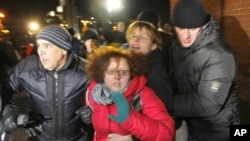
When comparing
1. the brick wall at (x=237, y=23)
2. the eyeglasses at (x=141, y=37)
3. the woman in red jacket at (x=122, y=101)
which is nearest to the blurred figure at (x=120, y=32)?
the brick wall at (x=237, y=23)

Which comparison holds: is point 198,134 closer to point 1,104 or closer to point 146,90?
point 146,90

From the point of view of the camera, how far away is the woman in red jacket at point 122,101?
2.34 m

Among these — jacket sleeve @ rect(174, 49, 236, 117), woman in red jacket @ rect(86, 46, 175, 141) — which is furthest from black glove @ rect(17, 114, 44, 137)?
jacket sleeve @ rect(174, 49, 236, 117)

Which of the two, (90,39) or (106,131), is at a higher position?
(90,39)

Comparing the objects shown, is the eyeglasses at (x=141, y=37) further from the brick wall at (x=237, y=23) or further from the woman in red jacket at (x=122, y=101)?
the brick wall at (x=237, y=23)

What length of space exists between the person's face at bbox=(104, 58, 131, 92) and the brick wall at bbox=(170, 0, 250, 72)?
3578 mm

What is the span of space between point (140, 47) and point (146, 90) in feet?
2.49

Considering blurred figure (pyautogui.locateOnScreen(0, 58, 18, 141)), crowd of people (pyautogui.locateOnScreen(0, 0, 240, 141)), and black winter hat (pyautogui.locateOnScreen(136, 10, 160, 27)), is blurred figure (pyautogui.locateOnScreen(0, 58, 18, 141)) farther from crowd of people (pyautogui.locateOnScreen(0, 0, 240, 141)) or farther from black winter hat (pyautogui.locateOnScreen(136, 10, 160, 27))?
black winter hat (pyautogui.locateOnScreen(136, 10, 160, 27))

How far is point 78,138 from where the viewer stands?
3131 mm

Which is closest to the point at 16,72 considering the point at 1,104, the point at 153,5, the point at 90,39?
the point at 1,104

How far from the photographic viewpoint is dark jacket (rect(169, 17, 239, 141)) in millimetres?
2570

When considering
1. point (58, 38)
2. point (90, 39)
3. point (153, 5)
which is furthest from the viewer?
point (153, 5)

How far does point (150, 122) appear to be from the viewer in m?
2.38

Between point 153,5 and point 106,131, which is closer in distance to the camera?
point 106,131
